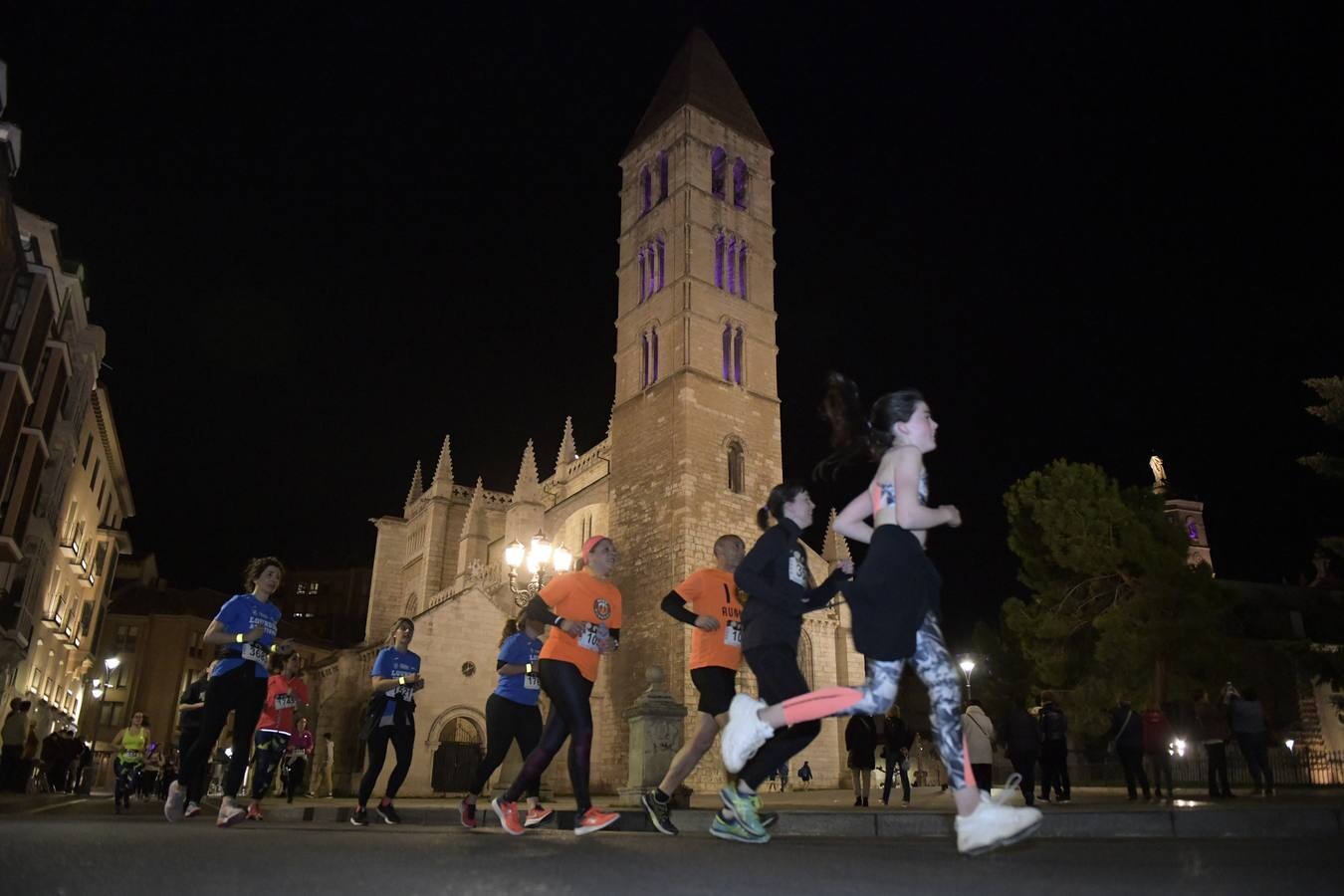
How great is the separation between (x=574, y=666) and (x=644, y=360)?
25.8 meters

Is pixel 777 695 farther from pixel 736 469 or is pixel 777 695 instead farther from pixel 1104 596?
pixel 1104 596

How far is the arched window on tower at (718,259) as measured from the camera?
31538 mm

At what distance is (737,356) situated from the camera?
30781mm

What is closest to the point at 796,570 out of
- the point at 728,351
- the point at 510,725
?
the point at 510,725

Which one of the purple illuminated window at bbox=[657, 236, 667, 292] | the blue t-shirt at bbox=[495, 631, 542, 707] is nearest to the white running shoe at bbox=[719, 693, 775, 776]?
the blue t-shirt at bbox=[495, 631, 542, 707]

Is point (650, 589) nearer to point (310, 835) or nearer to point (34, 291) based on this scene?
point (34, 291)

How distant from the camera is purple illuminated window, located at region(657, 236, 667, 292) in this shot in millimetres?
31727

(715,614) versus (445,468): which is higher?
(445,468)

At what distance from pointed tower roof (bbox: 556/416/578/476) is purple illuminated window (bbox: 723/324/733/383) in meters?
11.0

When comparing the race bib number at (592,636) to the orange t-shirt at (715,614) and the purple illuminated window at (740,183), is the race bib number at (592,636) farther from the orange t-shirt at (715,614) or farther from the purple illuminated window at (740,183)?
the purple illuminated window at (740,183)

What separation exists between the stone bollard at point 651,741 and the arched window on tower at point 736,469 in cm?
1757

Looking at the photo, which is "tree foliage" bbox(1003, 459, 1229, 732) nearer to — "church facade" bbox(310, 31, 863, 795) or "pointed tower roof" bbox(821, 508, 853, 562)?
"church facade" bbox(310, 31, 863, 795)

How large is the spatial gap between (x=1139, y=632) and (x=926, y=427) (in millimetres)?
23796

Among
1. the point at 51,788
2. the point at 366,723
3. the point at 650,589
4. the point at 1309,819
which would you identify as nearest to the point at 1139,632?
the point at 650,589
